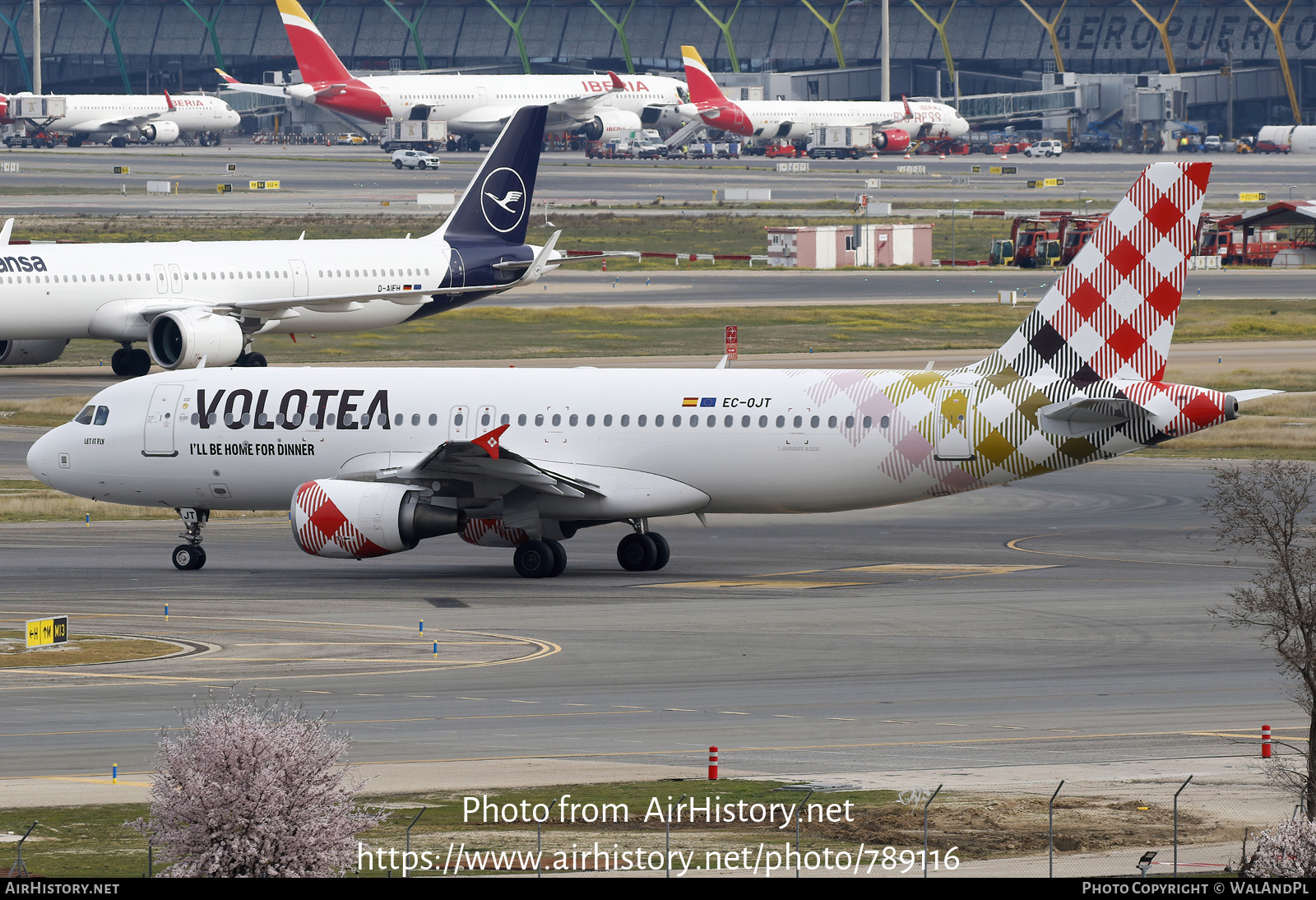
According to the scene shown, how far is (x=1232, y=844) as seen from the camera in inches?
823

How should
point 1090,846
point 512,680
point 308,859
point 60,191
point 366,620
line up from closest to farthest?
1. point 308,859
2. point 1090,846
3. point 512,680
4. point 366,620
5. point 60,191

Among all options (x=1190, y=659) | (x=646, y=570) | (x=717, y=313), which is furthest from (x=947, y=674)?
(x=717, y=313)

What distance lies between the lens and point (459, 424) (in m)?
42.1

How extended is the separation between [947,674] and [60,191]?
491 feet

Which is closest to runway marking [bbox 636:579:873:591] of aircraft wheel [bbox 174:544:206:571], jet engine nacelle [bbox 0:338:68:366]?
aircraft wheel [bbox 174:544:206:571]

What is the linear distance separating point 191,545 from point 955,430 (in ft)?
55.3

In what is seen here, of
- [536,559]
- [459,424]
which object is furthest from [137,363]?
[536,559]

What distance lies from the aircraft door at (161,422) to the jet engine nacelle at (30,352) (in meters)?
31.6

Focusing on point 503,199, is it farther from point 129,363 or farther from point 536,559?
point 536,559

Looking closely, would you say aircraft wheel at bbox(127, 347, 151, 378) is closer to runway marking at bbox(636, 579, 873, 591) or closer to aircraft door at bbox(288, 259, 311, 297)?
aircraft door at bbox(288, 259, 311, 297)

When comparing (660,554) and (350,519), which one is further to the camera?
(660,554)

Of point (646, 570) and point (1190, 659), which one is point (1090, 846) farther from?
point (646, 570)

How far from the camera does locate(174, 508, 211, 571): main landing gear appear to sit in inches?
1705

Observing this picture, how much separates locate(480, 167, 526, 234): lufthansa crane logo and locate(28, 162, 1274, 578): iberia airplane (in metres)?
34.6
